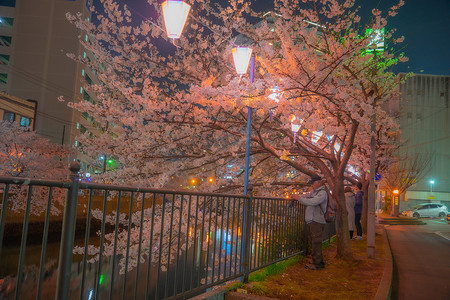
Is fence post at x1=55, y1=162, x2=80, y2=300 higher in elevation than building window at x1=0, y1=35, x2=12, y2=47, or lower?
lower

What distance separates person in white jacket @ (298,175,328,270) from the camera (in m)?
6.67

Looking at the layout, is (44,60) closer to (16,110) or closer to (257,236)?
(16,110)

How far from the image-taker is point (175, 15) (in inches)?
257

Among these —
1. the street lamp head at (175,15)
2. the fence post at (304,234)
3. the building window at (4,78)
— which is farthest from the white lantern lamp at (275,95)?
the building window at (4,78)

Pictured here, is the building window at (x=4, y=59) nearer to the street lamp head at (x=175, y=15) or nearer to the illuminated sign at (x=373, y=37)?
the street lamp head at (x=175, y=15)

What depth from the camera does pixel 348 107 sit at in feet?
24.0

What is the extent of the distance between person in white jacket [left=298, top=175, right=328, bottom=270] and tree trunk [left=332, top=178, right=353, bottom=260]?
1.20 m

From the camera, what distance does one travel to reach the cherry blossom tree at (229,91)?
7.23m

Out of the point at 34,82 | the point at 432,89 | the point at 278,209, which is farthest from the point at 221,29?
the point at 34,82

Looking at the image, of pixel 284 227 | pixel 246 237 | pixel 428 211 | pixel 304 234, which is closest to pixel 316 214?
pixel 284 227

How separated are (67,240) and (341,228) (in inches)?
264

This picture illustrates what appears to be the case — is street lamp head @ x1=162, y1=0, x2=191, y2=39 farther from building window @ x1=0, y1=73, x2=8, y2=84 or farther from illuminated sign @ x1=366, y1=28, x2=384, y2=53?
building window @ x1=0, y1=73, x2=8, y2=84

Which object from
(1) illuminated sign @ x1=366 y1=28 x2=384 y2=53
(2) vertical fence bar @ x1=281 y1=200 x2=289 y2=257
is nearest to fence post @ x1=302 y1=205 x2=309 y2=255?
(2) vertical fence bar @ x1=281 y1=200 x2=289 y2=257

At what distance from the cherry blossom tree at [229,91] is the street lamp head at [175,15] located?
0.58 m
